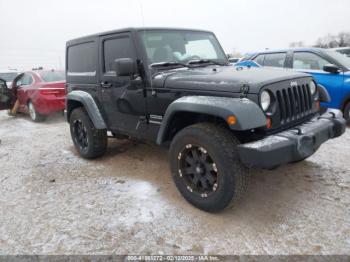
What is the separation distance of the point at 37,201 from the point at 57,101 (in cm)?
478

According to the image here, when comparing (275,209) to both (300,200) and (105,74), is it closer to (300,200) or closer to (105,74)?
(300,200)

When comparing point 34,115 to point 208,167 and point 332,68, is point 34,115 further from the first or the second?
point 332,68

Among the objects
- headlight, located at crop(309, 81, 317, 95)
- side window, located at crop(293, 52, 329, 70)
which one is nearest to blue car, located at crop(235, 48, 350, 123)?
side window, located at crop(293, 52, 329, 70)

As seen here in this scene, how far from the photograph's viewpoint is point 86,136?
15.2 feet

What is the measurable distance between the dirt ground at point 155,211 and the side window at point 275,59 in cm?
257

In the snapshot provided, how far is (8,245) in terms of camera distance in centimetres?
257

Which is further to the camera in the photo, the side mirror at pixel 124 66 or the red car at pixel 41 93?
the red car at pixel 41 93

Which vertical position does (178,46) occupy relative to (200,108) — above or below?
above

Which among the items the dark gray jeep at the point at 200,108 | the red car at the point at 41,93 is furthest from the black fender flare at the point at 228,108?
the red car at the point at 41,93

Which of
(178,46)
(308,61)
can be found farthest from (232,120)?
(308,61)

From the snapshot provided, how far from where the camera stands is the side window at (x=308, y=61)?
6.06 m

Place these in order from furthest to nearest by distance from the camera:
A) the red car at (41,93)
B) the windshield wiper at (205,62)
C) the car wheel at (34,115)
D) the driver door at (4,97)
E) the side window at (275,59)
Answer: the driver door at (4,97), the car wheel at (34,115), the red car at (41,93), the side window at (275,59), the windshield wiper at (205,62)

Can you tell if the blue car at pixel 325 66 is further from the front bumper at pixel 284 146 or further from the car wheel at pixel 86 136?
the front bumper at pixel 284 146

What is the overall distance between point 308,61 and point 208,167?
4532 mm
